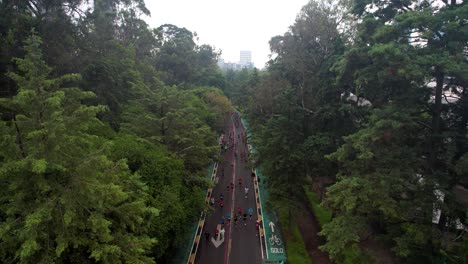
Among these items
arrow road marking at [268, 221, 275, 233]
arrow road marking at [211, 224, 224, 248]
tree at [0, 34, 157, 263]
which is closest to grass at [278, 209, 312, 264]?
arrow road marking at [268, 221, 275, 233]

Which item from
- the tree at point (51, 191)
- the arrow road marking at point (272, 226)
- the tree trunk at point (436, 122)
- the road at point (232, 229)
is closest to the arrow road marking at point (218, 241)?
the road at point (232, 229)

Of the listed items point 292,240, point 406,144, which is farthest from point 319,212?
point 406,144

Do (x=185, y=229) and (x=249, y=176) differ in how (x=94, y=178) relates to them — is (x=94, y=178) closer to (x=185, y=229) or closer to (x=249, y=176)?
(x=185, y=229)

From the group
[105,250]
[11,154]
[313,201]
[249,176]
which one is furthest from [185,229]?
[249,176]

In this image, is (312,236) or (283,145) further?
(312,236)

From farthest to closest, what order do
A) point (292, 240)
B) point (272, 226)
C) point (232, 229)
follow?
point (272, 226) < point (232, 229) < point (292, 240)

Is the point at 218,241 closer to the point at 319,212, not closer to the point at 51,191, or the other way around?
the point at 319,212
